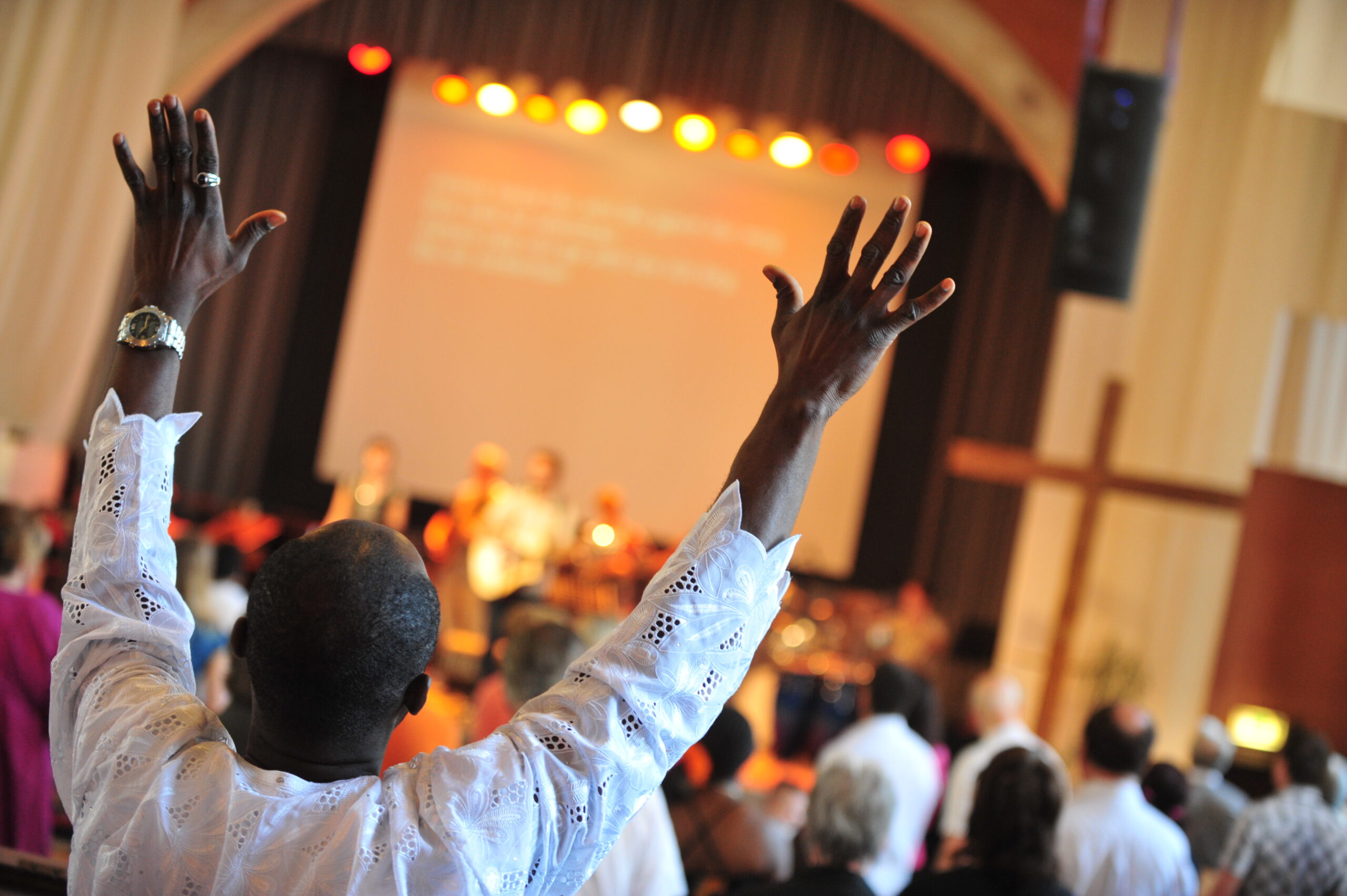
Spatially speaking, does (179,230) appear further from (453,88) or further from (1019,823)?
(453,88)

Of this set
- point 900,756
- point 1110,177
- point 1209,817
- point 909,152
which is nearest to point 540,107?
point 909,152

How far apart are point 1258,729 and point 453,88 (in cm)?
686

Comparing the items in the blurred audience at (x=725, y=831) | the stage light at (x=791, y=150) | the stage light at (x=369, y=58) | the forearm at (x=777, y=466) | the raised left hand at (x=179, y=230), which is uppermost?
the stage light at (x=369, y=58)

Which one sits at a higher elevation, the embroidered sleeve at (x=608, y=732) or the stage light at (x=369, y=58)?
the stage light at (x=369, y=58)

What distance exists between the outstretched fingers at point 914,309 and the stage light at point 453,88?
8.50 meters

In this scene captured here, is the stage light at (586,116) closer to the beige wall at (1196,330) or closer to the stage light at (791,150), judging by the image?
the stage light at (791,150)

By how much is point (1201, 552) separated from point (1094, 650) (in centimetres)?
82

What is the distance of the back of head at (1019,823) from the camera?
7.00 ft

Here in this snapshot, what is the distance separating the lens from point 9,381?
830 centimetres

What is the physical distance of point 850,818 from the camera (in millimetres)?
2178

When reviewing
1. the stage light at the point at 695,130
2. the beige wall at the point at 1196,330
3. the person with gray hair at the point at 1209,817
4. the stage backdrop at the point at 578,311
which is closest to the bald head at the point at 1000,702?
the person with gray hair at the point at 1209,817

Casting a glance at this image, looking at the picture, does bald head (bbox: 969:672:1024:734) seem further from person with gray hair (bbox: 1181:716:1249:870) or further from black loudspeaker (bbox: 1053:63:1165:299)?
black loudspeaker (bbox: 1053:63:1165:299)

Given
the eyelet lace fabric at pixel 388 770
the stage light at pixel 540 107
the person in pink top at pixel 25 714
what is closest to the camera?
the eyelet lace fabric at pixel 388 770

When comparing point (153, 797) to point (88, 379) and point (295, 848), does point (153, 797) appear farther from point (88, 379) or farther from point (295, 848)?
point (88, 379)
